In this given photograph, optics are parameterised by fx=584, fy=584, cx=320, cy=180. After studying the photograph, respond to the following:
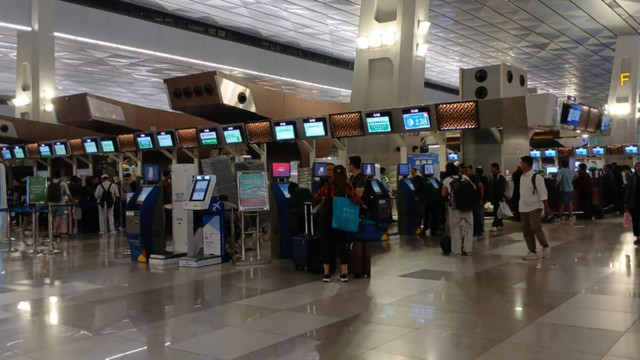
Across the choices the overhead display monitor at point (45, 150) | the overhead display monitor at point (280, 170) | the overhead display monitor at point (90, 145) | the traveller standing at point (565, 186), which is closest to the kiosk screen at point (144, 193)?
the overhead display monitor at point (280, 170)

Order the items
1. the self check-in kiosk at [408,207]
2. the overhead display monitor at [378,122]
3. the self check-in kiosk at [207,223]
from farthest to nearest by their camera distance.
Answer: the overhead display monitor at [378,122] → the self check-in kiosk at [408,207] → the self check-in kiosk at [207,223]

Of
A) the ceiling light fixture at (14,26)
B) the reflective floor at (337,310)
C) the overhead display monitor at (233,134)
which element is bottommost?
the reflective floor at (337,310)

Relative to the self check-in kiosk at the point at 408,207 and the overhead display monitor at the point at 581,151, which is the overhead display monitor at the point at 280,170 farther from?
the overhead display monitor at the point at 581,151

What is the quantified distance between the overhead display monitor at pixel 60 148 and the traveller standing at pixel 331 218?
51.0 ft

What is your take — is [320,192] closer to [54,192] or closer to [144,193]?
[144,193]

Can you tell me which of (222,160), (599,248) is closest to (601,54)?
(599,248)

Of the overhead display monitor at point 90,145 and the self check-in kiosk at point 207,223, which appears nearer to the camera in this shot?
the self check-in kiosk at point 207,223

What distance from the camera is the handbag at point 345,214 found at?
23.0 ft

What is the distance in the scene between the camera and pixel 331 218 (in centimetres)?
719

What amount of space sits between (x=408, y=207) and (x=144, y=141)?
956cm

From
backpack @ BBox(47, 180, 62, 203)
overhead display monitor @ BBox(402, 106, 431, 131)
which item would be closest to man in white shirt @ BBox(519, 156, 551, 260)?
overhead display monitor @ BBox(402, 106, 431, 131)

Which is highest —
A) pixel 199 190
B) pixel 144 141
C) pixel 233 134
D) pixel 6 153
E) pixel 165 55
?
pixel 165 55

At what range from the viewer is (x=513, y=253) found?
9.45 meters

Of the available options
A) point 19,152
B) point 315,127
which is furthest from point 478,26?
point 19,152
